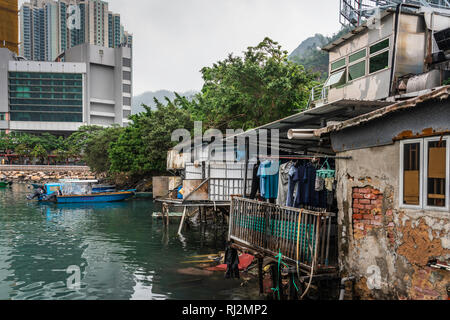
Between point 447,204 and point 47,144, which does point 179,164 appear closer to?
point 447,204

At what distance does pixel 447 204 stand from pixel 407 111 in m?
1.62

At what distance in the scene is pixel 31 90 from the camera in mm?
96438

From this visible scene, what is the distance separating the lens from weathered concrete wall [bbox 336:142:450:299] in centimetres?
550

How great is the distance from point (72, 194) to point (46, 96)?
74.5m

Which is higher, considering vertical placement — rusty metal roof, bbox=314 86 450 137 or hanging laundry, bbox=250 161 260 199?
rusty metal roof, bbox=314 86 450 137

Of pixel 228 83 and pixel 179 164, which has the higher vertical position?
pixel 228 83

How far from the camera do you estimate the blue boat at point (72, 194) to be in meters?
33.2

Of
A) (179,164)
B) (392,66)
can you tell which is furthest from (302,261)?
(179,164)

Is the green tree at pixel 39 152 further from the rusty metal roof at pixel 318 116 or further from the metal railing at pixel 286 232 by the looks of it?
the metal railing at pixel 286 232

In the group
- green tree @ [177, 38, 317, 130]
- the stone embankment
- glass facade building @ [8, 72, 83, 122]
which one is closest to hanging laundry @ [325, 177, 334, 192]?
green tree @ [177, 38, 317, 130]

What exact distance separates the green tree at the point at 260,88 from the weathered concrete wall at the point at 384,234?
577 inches

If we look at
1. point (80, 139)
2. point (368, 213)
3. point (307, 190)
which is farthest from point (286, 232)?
point (80, 139)

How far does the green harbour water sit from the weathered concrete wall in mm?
3761

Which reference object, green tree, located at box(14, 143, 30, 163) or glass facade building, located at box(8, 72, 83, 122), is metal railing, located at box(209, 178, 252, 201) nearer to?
green tree, located at box(14, 143, 30, 163)
